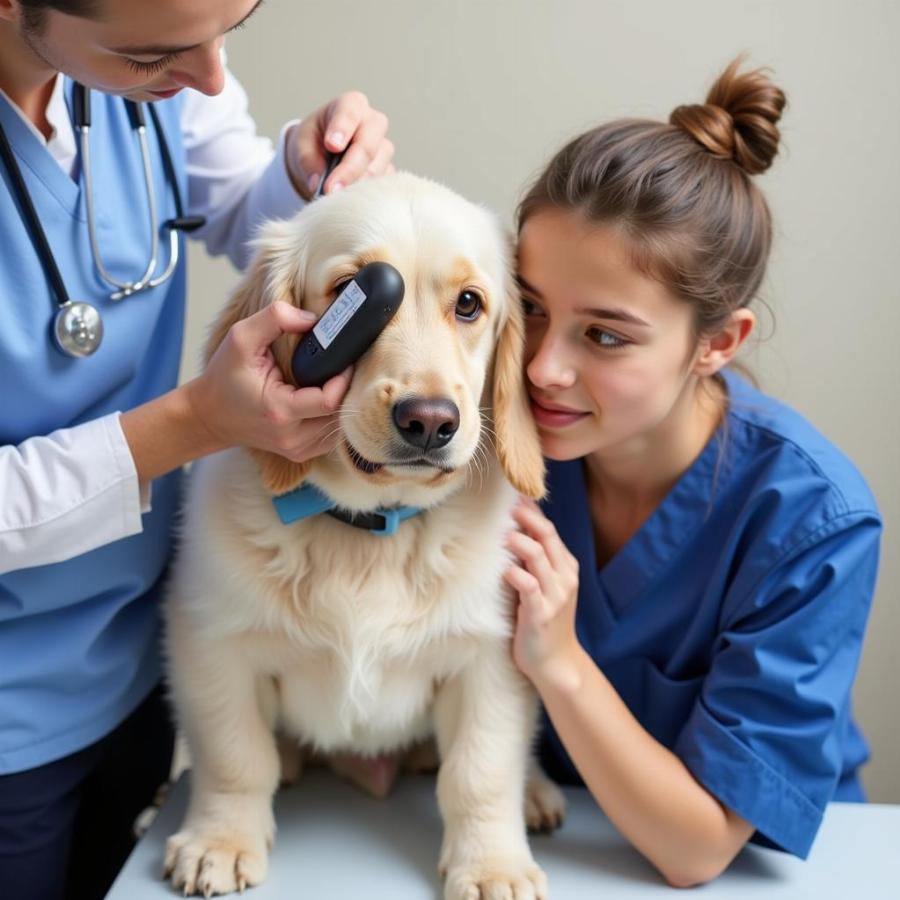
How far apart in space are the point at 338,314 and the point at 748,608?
612 millimetres

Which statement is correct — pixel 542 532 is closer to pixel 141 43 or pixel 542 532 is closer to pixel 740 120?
pixel 740 120

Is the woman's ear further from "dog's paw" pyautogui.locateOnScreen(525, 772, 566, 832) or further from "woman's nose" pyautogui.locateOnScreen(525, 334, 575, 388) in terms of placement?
"dog's paw" pyautogui.locateOnScreen(525, 772, 566, 832)

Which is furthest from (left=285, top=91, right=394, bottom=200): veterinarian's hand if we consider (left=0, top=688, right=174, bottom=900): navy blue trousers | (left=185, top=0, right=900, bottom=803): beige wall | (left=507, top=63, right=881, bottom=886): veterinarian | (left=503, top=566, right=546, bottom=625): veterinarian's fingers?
(left=0, top=688, right=174, bottom=900): navy blue trousers

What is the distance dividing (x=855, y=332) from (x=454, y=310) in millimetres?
1118

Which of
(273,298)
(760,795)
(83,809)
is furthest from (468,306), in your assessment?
(83,809)

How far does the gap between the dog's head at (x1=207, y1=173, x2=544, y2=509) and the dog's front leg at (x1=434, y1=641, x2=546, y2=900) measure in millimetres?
238

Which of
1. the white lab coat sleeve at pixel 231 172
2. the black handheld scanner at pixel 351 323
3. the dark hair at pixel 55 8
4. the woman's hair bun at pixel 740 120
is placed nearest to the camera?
the dark hair at pixel 55 8

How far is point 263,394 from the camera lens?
3.59ft

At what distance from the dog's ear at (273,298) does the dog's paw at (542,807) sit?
53 cm

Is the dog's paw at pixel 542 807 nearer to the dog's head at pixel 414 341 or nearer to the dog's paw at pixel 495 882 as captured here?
the dog's paw at pixel 495 882

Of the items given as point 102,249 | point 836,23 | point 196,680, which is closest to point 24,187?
point 102,249

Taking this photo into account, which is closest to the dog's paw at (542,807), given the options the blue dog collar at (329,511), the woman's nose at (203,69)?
the blue dog collar at (329,511)

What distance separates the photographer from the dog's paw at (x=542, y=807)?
1.38m

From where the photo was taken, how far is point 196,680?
4.31 feet
